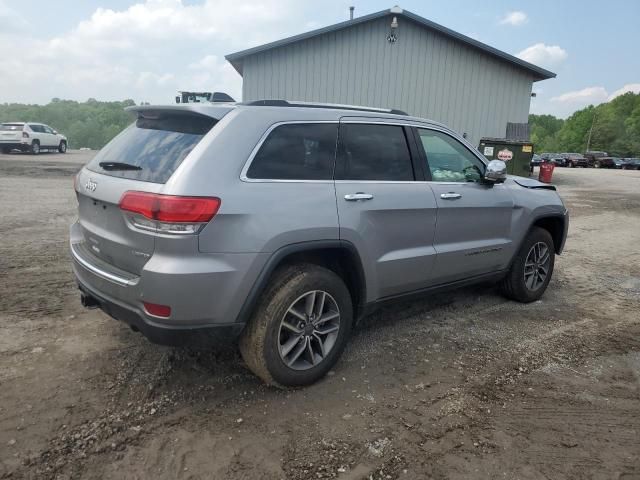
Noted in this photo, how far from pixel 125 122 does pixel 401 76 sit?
41556mm

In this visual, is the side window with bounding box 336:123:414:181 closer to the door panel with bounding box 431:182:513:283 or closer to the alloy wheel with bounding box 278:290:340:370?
the door panel with bounding box 431:182:513:283

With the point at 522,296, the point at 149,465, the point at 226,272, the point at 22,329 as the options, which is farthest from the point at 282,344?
the point at 522,296

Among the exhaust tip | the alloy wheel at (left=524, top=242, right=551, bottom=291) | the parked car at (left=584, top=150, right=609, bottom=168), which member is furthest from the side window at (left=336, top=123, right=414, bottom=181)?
the parked car at (left=584, top=150, right=609, bottom=168)

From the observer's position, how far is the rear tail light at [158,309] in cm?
263

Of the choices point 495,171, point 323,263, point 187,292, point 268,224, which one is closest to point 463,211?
point 495,171

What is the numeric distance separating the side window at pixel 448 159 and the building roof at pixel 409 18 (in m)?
13.2

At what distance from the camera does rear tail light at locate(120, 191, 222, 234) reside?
257 cm

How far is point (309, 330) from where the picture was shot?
3170 mm

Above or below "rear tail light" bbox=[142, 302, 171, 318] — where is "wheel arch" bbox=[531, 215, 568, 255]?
above

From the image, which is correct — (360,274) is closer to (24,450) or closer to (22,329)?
(24,450)

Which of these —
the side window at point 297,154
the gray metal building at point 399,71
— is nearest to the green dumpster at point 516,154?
the gray metal building at point 399,71

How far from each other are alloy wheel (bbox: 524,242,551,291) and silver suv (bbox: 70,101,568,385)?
123cm

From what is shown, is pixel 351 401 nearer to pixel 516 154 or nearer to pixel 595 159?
pixel 516 154

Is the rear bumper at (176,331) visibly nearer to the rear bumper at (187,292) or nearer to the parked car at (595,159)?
the rear bumper at (187,292)
